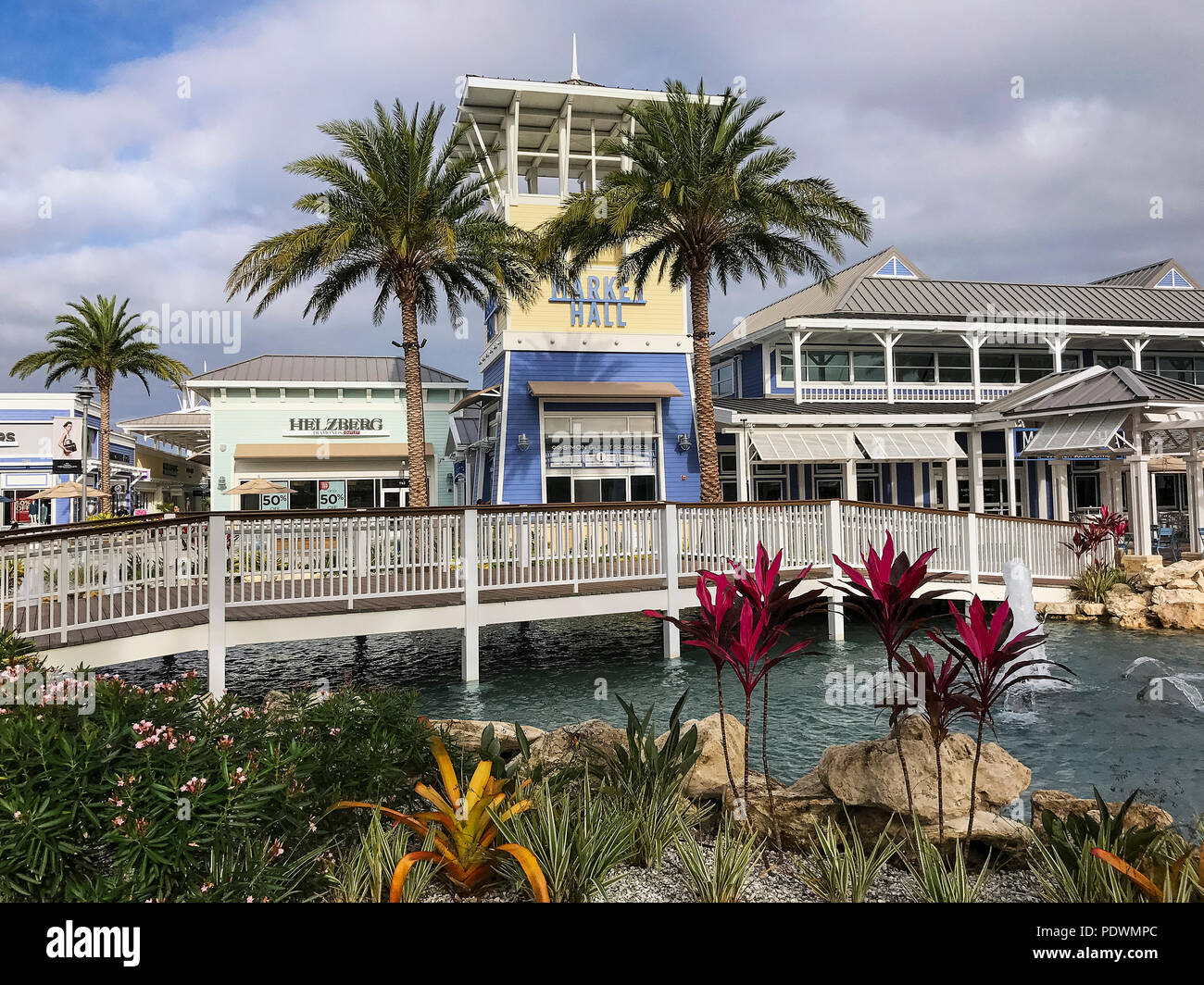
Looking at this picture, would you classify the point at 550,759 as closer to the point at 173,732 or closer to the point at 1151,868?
the point at 173,732

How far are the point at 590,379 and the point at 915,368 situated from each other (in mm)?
10877

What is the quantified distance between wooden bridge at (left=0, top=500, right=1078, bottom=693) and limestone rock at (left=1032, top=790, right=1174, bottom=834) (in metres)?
5.85

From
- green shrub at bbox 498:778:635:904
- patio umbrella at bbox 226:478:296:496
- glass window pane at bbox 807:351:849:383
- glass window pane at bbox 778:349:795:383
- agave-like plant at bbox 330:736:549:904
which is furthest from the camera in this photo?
glass window pane at bbox 807:351:849:383

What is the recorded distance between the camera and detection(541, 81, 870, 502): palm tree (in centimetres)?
1549

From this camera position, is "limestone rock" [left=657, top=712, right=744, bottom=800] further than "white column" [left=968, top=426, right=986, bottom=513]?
No

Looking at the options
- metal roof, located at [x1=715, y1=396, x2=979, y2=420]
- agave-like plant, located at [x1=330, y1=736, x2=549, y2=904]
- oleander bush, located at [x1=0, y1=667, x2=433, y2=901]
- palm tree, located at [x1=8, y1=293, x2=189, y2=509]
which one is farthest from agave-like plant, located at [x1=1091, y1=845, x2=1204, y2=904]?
palm tree, located at [x1=8, y1=293, x2=189, y2=509]

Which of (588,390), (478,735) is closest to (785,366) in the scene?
(588,390)

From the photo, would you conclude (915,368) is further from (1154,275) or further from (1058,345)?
(1154,275)

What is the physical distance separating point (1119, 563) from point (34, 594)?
17.4m

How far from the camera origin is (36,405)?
3569 cm

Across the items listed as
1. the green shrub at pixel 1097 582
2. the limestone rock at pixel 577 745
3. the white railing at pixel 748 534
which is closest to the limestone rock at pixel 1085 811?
the limestone rock at pixel 577 745

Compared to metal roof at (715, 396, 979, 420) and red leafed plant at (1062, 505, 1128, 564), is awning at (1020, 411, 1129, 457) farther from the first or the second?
metal roof at (715, 396, 979, 420)
